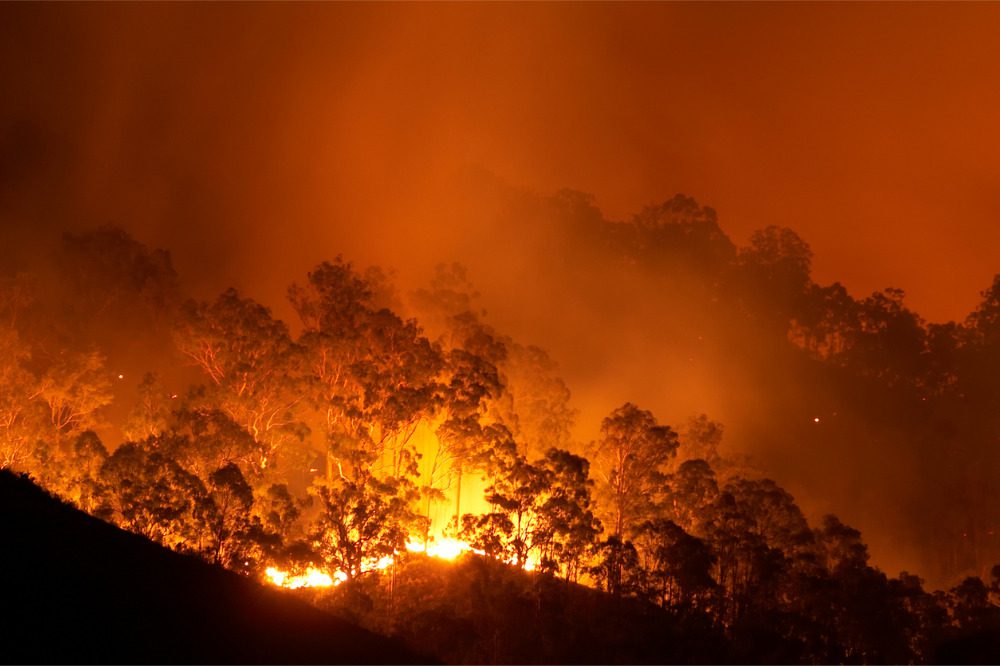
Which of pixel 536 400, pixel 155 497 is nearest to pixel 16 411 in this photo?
pixel 155 497

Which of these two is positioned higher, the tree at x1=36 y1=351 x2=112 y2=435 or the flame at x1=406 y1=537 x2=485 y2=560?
the tree at x1=36 y1=351 x2=112 y2=435

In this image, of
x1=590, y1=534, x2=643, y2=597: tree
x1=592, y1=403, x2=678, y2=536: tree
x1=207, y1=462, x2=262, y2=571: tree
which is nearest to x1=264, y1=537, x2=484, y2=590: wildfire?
x1=207, y1=462, x2=262, y2=571: tree

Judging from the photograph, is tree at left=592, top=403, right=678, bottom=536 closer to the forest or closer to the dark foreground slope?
the forest

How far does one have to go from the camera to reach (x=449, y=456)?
31906mm

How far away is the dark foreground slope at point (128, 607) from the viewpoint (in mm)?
13508

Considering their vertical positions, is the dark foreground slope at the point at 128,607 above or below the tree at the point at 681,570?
below

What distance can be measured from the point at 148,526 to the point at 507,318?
4597 cm

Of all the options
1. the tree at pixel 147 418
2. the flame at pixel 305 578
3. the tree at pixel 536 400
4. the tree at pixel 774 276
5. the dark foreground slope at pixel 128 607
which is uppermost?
the tree at pixel 774 276

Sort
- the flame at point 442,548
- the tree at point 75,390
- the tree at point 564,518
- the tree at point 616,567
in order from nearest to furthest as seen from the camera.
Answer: the tree at point 616,567 < the tree at point 564,518 < the flame at point 442,548 < the tree at point 75,390

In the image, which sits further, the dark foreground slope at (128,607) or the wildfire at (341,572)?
the wildfire at (341,572)

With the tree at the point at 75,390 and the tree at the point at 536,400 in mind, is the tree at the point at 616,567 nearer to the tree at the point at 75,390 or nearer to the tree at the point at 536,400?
the tree at the point at 536,400

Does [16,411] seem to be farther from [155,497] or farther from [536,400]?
[536,400]

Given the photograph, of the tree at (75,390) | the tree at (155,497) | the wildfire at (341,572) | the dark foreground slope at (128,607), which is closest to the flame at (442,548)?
the wildfire at (341,572)

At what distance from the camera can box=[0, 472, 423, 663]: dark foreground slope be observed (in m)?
13.5
